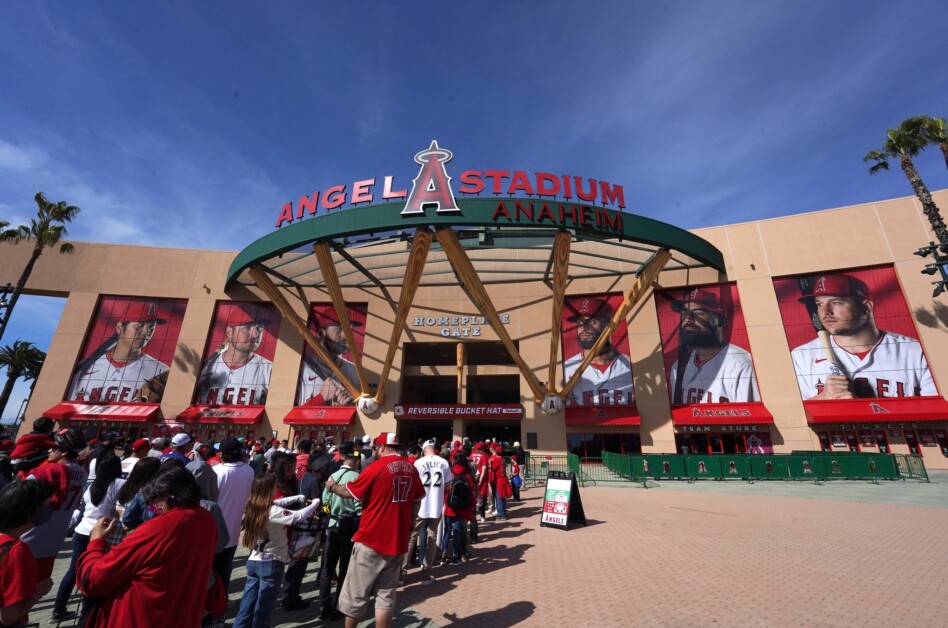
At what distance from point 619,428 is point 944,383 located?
1772 cm

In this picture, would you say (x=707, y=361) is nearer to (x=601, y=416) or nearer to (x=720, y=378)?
(x=720, y=378)

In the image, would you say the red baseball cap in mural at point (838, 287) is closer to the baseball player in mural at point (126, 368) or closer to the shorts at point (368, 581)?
the shorts at point (368, 581)

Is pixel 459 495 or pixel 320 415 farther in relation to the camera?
pixel 320 415

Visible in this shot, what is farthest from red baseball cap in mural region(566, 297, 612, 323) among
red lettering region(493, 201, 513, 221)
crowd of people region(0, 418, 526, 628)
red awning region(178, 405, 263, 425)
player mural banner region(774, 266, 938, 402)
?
crowd of people region(0, 418, 526, 628)

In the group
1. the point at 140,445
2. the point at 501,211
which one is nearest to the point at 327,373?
the point at 501,211

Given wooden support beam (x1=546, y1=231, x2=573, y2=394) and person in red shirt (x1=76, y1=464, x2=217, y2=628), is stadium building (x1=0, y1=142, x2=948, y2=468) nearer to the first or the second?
wooden support beam (x1=546, y1=231, x2=573, y2=394)

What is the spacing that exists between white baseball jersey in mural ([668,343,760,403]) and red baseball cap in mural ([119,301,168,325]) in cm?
3833

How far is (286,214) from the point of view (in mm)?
23688

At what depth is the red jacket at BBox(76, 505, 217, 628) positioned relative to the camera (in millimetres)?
2111

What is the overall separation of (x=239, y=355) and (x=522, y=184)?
24973 millimetres

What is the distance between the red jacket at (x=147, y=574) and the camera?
2111 mm

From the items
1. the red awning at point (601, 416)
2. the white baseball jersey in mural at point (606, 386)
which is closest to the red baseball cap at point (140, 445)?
the red awning at point (601, 416)

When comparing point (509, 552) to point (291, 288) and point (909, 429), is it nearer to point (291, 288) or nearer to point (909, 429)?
point (909, 429)

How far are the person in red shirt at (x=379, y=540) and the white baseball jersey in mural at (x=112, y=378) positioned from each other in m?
34.1
